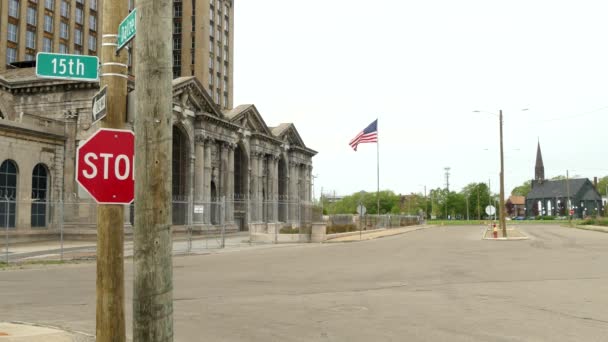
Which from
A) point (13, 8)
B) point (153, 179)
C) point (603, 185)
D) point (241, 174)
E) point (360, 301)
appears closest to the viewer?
point (153, 179)

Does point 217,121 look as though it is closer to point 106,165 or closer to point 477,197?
point 106,165

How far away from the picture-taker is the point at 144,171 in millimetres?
4250

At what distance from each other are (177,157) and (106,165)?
4596cm

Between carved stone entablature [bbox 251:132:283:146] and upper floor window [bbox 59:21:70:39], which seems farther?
upper floor window [bbox 59:21:70:39]

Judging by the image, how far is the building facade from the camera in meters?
62.6

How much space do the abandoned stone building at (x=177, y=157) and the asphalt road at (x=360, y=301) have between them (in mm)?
9812

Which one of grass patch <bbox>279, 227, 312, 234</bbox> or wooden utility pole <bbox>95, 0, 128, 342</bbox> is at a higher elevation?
wooden utility pole <bbox>95, 0, 128, 342</bbox>

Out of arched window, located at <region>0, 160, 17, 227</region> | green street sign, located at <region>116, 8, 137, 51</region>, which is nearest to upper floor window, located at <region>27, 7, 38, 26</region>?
arched window, located at <region>0, 160, 17, 227</region>

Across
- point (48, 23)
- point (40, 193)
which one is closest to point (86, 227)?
point (40, 193)

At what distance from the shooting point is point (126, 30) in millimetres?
5363

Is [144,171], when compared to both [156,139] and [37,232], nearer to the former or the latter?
[156,139]

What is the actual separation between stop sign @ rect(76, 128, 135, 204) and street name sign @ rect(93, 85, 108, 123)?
0.43 metres

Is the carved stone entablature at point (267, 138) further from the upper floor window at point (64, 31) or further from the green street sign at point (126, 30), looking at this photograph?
the green street sign at point (126, 30)

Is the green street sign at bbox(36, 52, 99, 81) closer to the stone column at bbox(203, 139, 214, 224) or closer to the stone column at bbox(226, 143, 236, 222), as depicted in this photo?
the stone column at bbox(203, 139, 214, 224)
